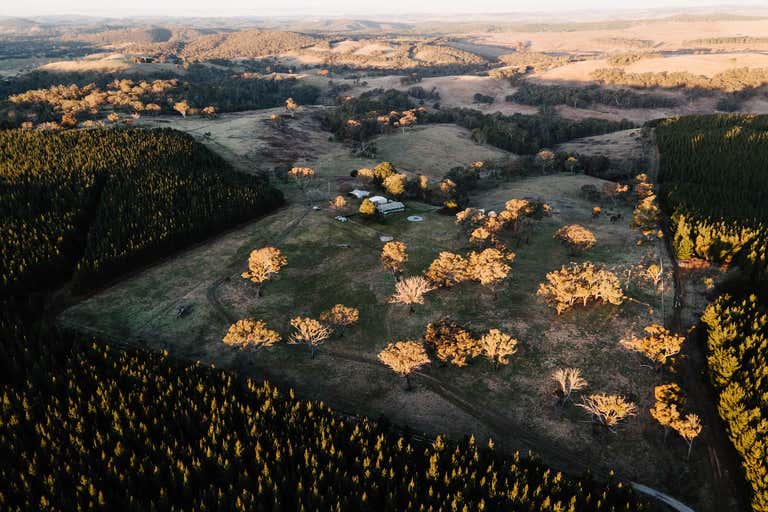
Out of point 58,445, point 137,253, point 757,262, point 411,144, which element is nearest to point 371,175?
point 411,144

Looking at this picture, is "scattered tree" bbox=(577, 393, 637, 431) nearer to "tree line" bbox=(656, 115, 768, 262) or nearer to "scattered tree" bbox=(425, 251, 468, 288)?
"scattered tree" bbox=(425, 251, 468, 288)

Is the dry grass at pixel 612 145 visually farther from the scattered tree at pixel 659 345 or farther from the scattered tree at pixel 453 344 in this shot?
the scattered tree at pixel 453 344

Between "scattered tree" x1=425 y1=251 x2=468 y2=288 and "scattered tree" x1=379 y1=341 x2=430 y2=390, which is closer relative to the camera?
"scattered tree" x1=379 y1=341 x2=430 y2=390

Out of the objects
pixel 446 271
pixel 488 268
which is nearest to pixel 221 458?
pixel 446 271

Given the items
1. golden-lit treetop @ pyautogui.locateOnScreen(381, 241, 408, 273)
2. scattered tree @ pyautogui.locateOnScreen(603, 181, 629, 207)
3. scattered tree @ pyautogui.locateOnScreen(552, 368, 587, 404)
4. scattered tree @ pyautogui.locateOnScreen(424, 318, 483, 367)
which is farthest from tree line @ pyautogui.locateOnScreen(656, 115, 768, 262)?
golden-lit treetop @ pyautogui.locateOnScreen(381, 241, 408, 273)

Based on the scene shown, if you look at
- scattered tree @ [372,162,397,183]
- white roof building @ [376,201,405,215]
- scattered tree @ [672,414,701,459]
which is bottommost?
scattered tree @ [672,414,701,459]

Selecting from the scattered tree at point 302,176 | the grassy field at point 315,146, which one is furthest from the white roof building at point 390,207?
the grassy field at point 315,146

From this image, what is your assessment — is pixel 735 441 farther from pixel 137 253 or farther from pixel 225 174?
pixel 225 174
